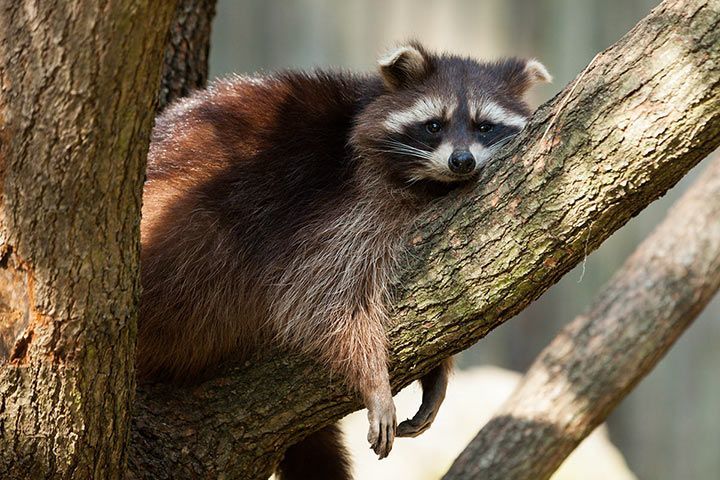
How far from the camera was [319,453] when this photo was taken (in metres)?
4.70

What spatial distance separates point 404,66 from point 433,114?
0.31 meters

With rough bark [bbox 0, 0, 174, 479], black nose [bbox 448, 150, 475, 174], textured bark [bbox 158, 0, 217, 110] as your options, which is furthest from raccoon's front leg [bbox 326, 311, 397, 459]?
textured bark [bbox 158, 0, 217, 110]

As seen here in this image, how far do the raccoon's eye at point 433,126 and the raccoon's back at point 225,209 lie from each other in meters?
0.39

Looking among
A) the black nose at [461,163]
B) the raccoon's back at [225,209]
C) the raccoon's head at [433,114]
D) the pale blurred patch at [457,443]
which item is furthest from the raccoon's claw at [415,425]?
the pale blurred patch at [457,443]

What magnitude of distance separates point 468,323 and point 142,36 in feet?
5.42

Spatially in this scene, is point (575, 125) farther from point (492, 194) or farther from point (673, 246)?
point (673, 246)

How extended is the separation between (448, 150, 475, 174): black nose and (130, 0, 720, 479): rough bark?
140 millimetres

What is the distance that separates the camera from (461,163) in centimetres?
→ 376

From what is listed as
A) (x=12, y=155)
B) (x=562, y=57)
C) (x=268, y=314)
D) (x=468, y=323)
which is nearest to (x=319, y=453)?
(x=268, y=314)

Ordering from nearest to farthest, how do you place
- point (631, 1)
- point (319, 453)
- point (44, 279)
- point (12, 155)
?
point (12, 155)
point (44, 279)
point (319, 453)
point (631, 1)

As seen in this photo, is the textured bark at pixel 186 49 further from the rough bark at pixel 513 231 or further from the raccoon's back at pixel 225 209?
the rough bark at pixel 513 231

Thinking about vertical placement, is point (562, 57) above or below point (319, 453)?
above

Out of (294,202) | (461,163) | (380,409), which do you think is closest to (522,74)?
(461,163)

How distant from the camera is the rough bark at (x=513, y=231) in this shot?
3027 mm
